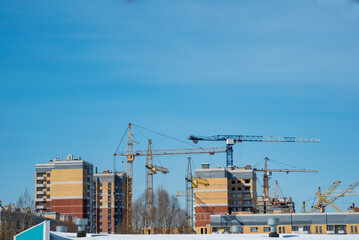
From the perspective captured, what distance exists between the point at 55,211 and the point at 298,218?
251 ft

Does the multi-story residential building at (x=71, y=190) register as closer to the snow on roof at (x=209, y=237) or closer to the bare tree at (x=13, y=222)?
the bare tree at (x=13, y=222)

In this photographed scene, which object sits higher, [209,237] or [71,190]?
[71,190]

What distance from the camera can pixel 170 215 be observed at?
19375 centimetres

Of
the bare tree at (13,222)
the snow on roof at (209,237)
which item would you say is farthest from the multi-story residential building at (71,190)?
the snow on roof at (209,237)

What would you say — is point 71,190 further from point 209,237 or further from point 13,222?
point 209,237

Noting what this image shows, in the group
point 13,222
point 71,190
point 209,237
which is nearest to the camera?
point 209,237

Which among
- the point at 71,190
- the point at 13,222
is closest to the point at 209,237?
the point at 13,222

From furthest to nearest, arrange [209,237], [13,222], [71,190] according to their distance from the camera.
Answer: [71,190] < [13,222] < [209,237]

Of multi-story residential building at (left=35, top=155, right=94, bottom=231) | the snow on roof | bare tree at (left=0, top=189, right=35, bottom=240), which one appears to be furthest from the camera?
multi-story residential building at (left=35, top=155, right=94, bottom=231)

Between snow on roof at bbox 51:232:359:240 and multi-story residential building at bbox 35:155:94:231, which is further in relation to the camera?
multi-story residential building at bbox 35:155:94:231

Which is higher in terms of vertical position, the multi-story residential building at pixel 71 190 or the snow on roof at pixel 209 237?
the multi-story residential building at pixel 71 190

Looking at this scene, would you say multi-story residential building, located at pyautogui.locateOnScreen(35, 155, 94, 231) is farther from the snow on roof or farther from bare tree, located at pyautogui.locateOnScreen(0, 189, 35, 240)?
the snow on roof

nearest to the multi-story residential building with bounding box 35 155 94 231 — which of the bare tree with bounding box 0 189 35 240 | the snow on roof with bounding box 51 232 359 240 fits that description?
the bare tree with bounding box 0 189 35 240

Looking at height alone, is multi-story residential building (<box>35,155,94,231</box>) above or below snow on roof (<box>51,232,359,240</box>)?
above
